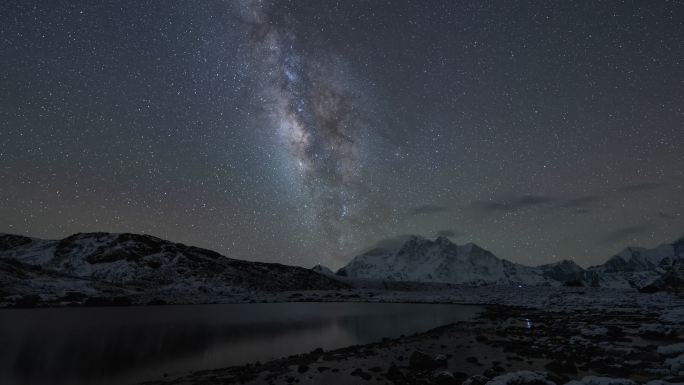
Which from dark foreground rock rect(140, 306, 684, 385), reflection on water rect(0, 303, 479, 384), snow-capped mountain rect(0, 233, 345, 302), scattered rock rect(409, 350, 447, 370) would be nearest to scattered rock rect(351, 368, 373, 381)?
dark foreground rock rect(140, 306, 684, 385)

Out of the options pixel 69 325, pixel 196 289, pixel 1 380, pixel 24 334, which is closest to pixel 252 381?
pixel 1 380

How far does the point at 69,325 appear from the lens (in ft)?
155

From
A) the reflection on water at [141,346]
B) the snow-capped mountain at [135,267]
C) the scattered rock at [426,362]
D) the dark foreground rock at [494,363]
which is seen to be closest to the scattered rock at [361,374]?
the dark foreground rock at [494,363]

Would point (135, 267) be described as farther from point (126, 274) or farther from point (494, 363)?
point (494, 363)

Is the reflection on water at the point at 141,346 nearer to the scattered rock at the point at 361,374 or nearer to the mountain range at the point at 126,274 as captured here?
the scattered rock at the point at 361,374

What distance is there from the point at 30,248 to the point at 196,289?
10218 cm

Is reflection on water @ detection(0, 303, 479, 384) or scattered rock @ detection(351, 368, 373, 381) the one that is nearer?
scattered rock @ detection(351, 368, 373, 381)

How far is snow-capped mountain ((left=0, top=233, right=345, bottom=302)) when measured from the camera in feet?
416

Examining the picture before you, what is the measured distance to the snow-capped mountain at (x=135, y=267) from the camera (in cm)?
12688

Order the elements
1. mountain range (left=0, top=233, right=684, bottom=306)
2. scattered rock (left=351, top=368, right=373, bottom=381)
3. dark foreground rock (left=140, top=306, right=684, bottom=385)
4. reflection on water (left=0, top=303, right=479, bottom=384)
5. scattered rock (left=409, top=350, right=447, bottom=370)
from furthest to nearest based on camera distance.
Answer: mountain range (left=0, top=233, right=684, bottom=306), reflection on water (left=0, top=303, right=479, bottom=384), scattered rock (left=409, top=350, right=447, bottom=370), scattered rock (left=351, top=368, right=373, bottom=381), dark foreground rock (left=140, top=306, right=684, bottom=385)

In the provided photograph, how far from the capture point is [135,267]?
520 feet

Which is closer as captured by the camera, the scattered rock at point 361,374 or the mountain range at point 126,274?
the scattered rock at point 361,374

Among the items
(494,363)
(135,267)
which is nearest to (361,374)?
(494,363)

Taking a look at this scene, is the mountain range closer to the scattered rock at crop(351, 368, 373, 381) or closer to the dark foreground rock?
the dark foreground rock
